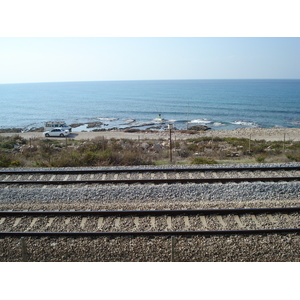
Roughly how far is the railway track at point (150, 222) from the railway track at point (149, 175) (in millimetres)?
2749

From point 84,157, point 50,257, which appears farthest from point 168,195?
point 84,157

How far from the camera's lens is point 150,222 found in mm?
8914

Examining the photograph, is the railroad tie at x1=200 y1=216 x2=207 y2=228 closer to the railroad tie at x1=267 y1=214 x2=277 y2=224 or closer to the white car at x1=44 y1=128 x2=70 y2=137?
the railroad tie at x1=267 y1=214 x2=277 y2=224

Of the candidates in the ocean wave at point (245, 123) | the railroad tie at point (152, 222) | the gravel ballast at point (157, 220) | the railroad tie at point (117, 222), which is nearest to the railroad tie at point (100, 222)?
the gravel ballast at point (157, 220)

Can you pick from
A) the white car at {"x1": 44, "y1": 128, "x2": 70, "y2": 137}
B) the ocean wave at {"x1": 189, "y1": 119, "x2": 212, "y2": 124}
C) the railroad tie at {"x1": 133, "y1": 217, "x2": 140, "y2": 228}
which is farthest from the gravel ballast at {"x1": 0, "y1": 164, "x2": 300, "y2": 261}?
the ocean wave at {"x1": 189, "y1": 119, "x2": 212, "y2": 124}

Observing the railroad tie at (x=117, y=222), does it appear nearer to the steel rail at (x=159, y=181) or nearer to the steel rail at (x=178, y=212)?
the steel rail at (x=178, y=212)

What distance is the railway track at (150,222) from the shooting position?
8250 millimetres

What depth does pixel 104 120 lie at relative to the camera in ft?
208

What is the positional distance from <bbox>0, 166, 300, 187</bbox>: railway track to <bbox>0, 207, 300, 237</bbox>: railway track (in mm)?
2749

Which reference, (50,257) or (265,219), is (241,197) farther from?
(50,257)

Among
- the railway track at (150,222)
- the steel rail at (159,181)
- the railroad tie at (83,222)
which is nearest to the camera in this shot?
the railway track at (150,222)

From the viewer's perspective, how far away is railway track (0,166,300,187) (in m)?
12.1

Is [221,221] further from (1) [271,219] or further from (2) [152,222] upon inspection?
(2) [152,222]

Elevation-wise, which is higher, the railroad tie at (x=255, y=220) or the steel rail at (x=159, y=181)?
the steel rail at (x=159, y=181)
